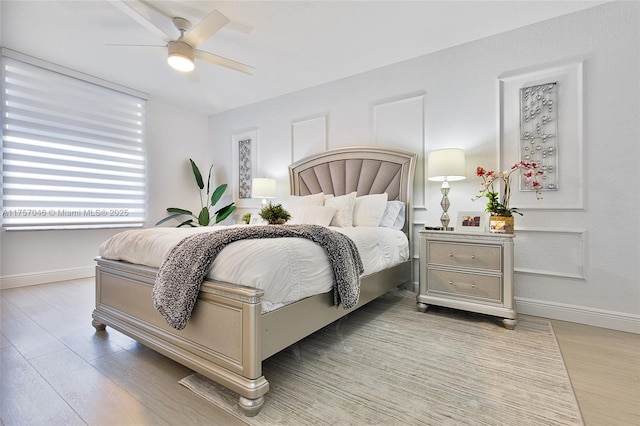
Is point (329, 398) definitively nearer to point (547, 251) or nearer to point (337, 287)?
point (337, 287)

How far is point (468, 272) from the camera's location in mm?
2564

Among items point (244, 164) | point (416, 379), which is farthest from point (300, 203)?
point (416, 379)

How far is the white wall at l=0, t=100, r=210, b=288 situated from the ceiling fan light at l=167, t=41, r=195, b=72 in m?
2.38

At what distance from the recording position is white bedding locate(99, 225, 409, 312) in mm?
1442

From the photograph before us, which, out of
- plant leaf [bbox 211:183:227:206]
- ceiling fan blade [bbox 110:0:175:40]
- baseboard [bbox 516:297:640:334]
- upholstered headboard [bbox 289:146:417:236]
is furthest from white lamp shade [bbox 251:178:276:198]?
baseboard [bbox 516:297:640:334]

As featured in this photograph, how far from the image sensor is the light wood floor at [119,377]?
1349 mm

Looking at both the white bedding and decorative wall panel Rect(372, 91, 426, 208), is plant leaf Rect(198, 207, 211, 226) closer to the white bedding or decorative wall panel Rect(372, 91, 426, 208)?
the white bedding

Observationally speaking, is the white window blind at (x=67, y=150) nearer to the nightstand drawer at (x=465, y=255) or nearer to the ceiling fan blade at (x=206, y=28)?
the ceiling fan blade at (x=206, y=28)

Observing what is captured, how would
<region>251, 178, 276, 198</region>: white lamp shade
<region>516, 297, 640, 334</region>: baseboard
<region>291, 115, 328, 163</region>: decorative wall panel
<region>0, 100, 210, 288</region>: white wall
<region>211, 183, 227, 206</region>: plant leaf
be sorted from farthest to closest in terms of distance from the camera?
1. <region>211, 183, 227, 206</region>: plant leaf
2. <region>251, 178, 276, 198</region>: white lamp shade
3. <region>291, 115, 328, 163</region>: decorative wall panel
4. <region>0, 100, 210, 288</region>: white wall
5. <region>516, 297, 640, 334</region>: baseboard

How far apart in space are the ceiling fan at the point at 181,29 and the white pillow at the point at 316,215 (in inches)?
60.8

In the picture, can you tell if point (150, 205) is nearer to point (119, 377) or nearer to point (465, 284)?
point (119, 377)

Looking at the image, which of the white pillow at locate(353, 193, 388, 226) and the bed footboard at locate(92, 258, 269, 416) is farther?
the white pillow at locate(353, 193, 388, 226)

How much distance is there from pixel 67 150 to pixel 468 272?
483cm

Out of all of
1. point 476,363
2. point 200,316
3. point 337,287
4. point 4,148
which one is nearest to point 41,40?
point 4,148
